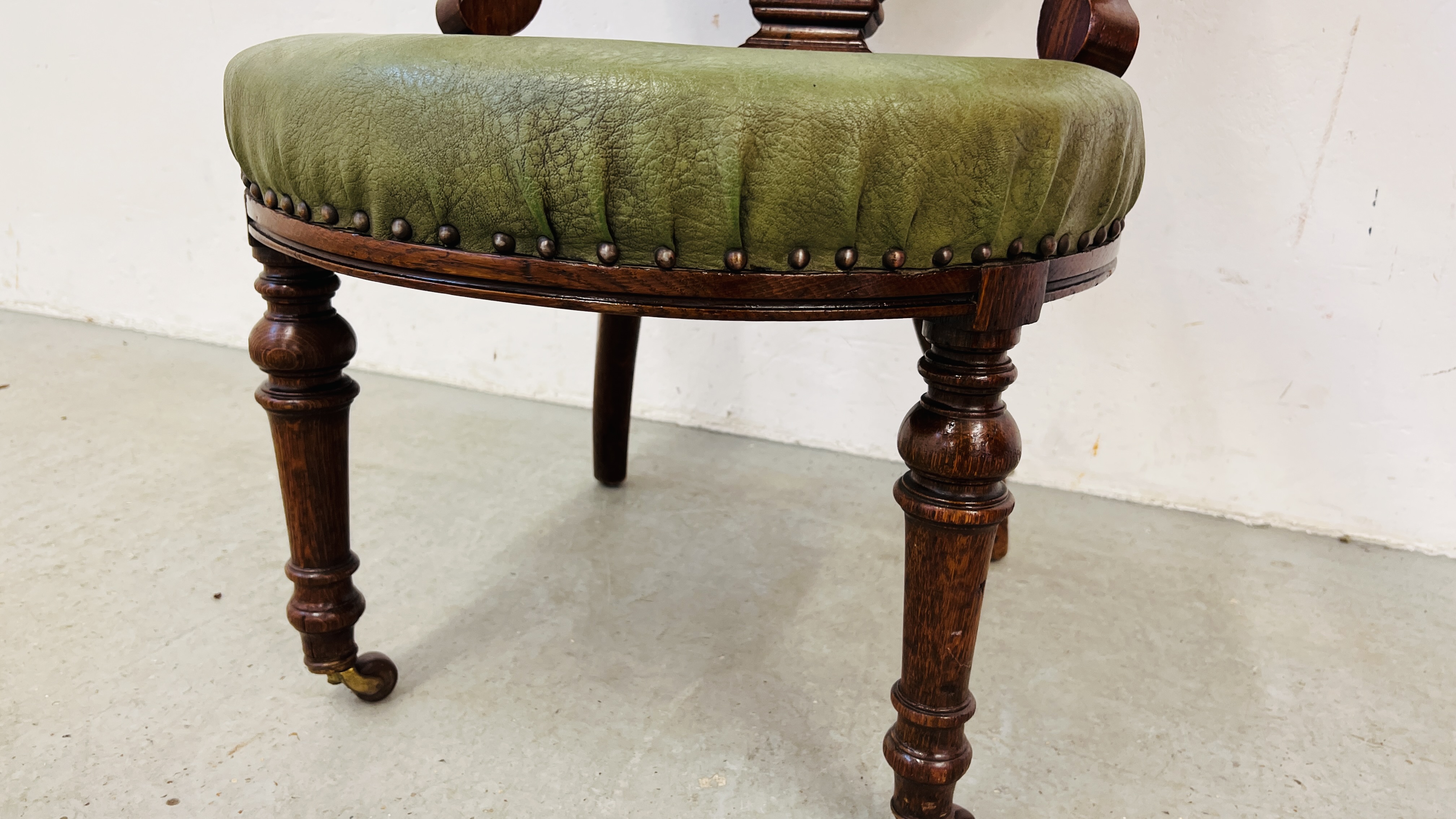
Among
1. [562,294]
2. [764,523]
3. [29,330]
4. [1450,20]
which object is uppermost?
[1450,20]

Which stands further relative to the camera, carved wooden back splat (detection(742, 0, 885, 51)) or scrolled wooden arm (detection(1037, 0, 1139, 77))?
carved wooden back splat (detection(742, 0, 885, 51))

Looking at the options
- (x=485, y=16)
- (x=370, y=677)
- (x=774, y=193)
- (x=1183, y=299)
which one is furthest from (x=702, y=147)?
(x=1183, y=299)

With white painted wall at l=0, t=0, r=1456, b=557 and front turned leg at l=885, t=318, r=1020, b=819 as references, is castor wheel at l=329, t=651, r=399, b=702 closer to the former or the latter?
front turned leg at l=885, t=318, r=1020, b=819

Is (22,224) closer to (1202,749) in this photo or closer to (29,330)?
(29,330)

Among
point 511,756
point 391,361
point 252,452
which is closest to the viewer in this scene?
point 511,756

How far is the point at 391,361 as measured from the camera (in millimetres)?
1523

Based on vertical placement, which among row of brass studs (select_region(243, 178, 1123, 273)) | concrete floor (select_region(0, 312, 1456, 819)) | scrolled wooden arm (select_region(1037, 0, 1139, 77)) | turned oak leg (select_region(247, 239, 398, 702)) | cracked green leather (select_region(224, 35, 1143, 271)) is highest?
scrolled wooden arm (select_region(1037, 0, 1139, 77))

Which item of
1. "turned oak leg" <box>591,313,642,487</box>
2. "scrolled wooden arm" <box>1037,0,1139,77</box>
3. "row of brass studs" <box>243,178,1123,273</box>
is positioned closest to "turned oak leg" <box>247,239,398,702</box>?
"row of brass studs" <box>243,178,1123,273</box>

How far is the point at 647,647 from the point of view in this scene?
0.83m

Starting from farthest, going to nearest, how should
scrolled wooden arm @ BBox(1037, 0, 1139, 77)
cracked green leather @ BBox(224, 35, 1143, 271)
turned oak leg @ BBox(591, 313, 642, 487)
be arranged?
turned oak leg @ BBox(591, 313, 642, 487) → scrolled wooden arm @ BBox(1037, 0, 1139, 77) → cracked green leather @ BBox(224, 35, 1143, 271)

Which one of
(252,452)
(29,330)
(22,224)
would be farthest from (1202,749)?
(22,224)

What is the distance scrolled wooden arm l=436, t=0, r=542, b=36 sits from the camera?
0.60 m

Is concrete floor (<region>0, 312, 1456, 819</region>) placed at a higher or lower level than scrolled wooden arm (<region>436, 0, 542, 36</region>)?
lower

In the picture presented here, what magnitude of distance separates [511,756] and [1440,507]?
104 cm
